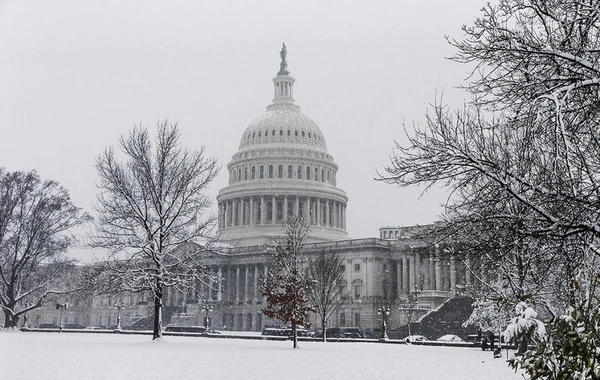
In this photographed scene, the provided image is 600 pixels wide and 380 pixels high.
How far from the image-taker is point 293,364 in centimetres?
2606

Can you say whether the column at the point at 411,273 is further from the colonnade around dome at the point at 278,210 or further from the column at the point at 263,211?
the column at the point at 263,211

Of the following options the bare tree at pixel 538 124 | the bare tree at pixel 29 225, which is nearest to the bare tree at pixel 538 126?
the bare tree at pixel 538 124

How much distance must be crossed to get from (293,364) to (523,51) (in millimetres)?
17123

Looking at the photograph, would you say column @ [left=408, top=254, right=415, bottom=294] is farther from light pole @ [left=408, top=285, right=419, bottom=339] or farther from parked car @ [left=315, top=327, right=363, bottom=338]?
parked car @ [left=315, top=327, right=363, bottom=338]

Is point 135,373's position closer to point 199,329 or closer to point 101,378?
point 101,378

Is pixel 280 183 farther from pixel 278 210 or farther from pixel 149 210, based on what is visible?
pixel 149 210

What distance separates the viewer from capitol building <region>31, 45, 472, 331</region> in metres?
102

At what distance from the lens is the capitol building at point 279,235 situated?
102312 mm

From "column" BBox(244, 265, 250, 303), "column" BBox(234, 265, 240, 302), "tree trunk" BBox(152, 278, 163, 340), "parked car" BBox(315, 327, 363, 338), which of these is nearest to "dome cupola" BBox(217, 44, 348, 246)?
"column" BBox(234, 265, 240, 302)

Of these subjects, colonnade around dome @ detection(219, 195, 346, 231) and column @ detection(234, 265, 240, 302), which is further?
colonnade around dome @ detection(219, 195, 346, 231)

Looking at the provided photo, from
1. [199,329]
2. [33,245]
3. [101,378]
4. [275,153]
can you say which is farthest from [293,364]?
[275,153]

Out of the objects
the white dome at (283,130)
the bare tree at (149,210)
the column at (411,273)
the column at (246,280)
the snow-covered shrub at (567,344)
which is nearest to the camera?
the snow-covered shrub at (567,344)

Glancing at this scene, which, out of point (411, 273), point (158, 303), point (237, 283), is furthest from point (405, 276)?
point (158, 303)

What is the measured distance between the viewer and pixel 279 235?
115 metres
